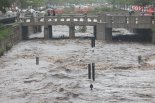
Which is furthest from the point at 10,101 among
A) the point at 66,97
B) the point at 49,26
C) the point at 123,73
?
the point at 49,26

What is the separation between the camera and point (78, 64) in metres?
46.8

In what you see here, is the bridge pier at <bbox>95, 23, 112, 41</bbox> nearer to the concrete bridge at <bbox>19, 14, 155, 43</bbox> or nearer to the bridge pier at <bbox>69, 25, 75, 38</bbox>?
the concrete bridge at <bbox>19, 14, 155, 43</bbox>

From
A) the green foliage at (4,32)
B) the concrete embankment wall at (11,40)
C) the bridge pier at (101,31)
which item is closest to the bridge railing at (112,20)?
the bridge pier at (101,31)

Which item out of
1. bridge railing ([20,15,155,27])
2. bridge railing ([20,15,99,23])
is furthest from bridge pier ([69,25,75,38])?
bridge railing ([20,15,99,23])

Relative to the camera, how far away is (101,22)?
67375 mm

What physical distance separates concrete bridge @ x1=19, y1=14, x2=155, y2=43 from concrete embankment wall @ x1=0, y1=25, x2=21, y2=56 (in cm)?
331

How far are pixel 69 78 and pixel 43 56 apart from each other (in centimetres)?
1308

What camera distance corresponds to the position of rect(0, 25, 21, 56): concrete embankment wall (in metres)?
54.3

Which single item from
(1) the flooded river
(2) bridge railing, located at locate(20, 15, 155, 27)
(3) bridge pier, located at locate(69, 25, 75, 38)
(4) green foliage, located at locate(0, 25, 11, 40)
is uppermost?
(2) bridge railing, located at locate(20, 15, 155, 27)

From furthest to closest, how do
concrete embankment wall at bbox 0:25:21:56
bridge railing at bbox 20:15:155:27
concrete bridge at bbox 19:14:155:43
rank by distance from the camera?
1. concrete bridge at bbox 19:14:155:43
2. bridge railing at bbox 20:15:155:27
3. concrete embankment wall at bbox 0:25:21:56

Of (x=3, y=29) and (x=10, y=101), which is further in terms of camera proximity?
(x=3, y=29)

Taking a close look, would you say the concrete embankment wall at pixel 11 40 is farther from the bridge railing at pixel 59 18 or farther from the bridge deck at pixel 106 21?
the bridge deck at pixel 106 21

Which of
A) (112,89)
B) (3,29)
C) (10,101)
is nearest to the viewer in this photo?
(10,101)

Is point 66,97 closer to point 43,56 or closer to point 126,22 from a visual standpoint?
point 43,56
